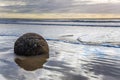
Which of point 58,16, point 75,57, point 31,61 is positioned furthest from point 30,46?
point 58,16

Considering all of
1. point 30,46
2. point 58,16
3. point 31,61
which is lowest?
point 58,16

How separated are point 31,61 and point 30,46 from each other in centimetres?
70

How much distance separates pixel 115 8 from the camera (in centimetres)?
2314

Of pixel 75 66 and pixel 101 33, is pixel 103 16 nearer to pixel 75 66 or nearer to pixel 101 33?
pixel 101 33

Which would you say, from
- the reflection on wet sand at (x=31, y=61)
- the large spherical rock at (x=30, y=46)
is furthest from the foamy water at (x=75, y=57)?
the large spherical rock at (x=30, y=46)

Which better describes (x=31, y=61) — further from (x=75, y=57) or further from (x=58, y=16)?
(x=58, y=16)

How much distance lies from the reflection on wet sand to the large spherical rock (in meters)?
0.20

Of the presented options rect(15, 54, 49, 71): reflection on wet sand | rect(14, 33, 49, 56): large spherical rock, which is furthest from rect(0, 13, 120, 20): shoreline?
rect(15, 54, 49, 71): reflection on wet sand

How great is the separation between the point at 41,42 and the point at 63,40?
2.90 metres

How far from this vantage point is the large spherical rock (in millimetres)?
9859

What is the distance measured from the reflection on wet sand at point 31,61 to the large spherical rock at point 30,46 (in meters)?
0.20

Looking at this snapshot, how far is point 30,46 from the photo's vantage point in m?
9.85

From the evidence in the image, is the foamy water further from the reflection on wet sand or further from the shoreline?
the shoreline

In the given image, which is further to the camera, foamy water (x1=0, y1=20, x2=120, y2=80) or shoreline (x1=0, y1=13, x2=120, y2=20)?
shoreline (x1=0, y1=13, x2=120, y2=20)
